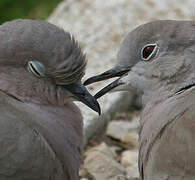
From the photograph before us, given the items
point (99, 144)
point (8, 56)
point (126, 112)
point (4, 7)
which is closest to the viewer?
point (8, 56)

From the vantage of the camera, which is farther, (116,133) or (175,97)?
(116,133)

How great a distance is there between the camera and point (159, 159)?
11.3 ft

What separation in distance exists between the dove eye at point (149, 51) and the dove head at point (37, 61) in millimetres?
405

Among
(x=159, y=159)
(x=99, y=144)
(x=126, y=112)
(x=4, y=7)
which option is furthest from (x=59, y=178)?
(x=4, y=7)

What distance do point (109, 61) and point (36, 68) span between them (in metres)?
1.93

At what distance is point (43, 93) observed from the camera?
3.71 m

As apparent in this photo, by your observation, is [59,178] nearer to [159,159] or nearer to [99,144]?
[159,159]

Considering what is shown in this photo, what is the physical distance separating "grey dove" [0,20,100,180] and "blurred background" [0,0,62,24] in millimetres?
3529

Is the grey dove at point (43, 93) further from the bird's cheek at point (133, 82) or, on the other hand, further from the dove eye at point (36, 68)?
the bird's cheek at point (133, 82)

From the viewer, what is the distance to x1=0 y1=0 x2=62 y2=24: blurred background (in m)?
7.30

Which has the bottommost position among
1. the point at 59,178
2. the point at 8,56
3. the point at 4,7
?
the point at 4,7

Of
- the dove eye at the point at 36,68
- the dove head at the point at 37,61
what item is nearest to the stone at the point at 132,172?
the dove head at the point at 37,61

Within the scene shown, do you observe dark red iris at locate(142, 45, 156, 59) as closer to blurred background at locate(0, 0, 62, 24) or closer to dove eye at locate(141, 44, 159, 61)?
dove eye at locate(141, 44, 159, 61)

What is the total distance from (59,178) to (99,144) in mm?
1216
